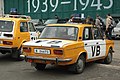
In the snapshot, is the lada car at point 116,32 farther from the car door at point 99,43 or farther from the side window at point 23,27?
the car door at point 99,43

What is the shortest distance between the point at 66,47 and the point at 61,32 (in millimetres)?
1071

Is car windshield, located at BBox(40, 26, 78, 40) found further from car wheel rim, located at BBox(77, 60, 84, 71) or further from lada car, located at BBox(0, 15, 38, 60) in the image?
lada car, located at BBox(0, 15, 38, 60)

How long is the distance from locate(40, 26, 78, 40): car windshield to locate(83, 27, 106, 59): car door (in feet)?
1.33

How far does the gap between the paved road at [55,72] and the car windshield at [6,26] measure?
1.26 m

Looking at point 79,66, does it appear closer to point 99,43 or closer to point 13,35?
point 99,43

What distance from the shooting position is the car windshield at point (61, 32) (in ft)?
29.6

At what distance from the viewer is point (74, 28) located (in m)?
9.17

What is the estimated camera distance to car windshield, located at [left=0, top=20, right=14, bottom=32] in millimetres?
11164

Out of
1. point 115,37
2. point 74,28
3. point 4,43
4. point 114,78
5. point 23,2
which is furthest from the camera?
point 23,2

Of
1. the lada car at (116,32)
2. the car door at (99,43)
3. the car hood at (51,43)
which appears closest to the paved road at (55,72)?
the car door at (99,43)

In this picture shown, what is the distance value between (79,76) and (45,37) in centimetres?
165

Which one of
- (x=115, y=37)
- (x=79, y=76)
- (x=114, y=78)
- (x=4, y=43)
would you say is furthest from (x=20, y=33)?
(x=115, y=37)

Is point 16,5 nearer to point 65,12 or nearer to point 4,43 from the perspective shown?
point 65,12

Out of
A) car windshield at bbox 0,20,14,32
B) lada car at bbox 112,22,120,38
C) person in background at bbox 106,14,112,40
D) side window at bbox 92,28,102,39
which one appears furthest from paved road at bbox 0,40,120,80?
lada car at bbox 112,22,120,38
